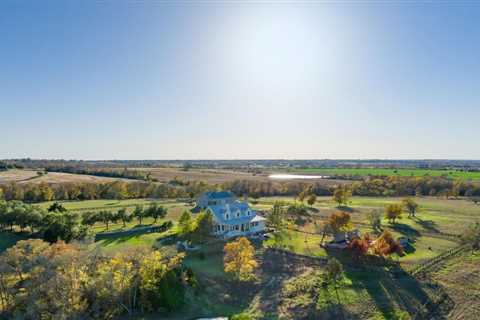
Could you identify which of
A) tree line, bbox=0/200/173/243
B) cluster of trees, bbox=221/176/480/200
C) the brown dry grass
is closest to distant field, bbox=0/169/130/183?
the brown dry grass

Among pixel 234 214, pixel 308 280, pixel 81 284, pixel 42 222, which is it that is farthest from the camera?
pixel 234 214

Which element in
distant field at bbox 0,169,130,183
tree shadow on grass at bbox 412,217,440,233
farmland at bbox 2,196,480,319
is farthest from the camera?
distant field at bbox 0,169,130,183

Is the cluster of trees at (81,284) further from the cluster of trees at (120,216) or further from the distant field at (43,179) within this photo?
the distant field at (43,179)

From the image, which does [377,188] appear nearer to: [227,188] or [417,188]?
[417,188]

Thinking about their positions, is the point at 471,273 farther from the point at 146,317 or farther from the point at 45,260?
the point at 45,260

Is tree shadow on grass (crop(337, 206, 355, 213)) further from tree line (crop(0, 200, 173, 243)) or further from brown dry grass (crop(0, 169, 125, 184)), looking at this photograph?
brown dry grass (crop(0, 169, 125, 184))

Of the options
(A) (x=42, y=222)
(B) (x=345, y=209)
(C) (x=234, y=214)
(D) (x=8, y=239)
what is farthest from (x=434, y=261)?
(D) (x=8, y=239)
